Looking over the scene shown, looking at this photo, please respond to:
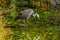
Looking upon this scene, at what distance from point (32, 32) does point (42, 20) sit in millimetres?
823

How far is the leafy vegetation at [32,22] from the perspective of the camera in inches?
209

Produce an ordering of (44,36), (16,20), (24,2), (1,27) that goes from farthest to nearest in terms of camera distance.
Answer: (24,2), (16,20), (1,27), (44,36)

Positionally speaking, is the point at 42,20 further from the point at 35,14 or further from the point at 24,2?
the point at 24,2

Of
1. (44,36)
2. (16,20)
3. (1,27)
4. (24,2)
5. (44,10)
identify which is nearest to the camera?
(44,36)

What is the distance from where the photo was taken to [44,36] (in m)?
5.30

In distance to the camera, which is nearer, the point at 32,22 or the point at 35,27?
the point at 35,27

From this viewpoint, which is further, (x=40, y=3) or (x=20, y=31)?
(x=40, y=3)

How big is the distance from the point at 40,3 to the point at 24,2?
0.56 meters

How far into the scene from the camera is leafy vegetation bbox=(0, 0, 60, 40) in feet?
17.4

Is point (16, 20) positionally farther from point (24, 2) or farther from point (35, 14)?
point (24, 2)

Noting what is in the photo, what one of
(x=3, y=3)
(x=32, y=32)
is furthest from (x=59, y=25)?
(x=3, y=3)

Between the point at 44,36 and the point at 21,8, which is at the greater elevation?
the point at 21,8

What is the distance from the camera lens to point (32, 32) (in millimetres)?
5480

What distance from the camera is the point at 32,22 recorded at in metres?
6.07
